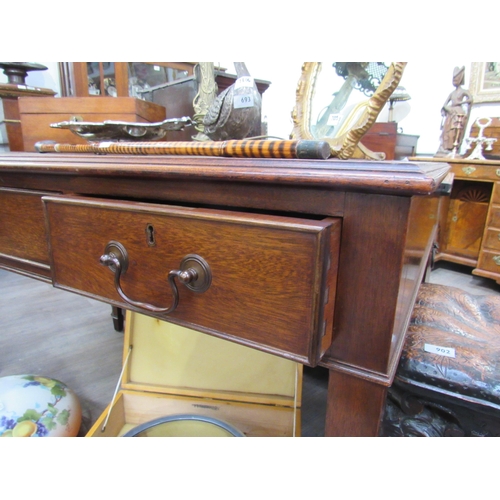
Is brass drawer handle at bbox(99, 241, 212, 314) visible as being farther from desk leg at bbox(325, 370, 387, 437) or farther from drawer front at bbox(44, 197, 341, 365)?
desk leg at bbox(325, 370, 387, 437)

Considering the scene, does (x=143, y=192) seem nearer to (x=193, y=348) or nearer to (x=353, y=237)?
(x=353, y=237)

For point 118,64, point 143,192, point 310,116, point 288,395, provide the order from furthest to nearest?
point 118,64 < point 288,395 < point 310,116 < point 143,192

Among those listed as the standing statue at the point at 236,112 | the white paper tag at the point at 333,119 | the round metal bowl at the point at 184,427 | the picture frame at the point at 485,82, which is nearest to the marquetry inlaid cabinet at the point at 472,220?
the picture frame at the point at 485,82

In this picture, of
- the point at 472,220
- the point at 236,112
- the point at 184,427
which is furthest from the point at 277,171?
the point at 472,220

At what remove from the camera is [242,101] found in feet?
2.14

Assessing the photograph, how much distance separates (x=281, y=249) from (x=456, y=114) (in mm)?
2009

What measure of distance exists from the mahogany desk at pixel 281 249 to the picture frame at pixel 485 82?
2111 millimetres

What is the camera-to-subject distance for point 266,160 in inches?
14.6

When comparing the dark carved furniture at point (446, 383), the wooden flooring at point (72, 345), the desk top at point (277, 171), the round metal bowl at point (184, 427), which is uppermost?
the desk top at point (277, 171)

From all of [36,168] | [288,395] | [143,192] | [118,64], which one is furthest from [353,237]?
[118,64]

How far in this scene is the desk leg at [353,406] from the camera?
373mm

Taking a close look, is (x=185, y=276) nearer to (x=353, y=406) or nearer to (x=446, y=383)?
(x=353, y=406)

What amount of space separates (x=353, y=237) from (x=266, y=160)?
0.12 metres

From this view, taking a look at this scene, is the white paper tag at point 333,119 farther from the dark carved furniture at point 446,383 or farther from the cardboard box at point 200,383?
the cardboard box at point 200,383
